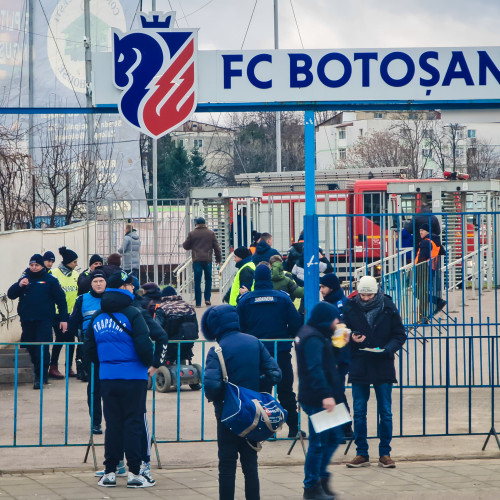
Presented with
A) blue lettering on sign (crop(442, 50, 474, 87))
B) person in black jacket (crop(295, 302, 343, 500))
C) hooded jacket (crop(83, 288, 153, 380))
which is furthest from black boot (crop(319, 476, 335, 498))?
blue lettering on sign (crop(442, 50, 474, 87))

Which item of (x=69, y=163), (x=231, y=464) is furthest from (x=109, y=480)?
(x=69, y=163)

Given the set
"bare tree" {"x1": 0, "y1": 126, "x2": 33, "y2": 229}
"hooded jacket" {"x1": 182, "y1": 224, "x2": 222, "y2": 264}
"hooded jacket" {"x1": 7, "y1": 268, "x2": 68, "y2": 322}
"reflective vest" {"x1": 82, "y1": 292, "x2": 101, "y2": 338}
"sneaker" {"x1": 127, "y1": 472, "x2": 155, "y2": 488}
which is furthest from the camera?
"bare tree" {"x1": 0, "y1": 126, "x2": 33, "y2": 229}

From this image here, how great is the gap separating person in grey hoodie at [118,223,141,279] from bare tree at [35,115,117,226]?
A: 10118mm

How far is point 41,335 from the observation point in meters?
11.7

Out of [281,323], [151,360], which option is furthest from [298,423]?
[151,360]

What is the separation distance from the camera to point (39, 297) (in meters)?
11.6

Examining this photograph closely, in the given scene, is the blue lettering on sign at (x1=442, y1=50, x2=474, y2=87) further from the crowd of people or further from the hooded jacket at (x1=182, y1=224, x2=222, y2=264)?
the hooded jacket at (x1=182, y1=224, x2=222, y2=264)

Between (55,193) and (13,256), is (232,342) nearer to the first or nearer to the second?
(13,256)

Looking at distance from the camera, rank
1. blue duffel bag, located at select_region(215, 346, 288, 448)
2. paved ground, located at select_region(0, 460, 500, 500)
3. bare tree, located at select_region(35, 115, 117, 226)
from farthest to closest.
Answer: bare tree, located at select_region(35, 115, 117, 226), paved ground, located at select_region(0, 460, 500, 500), blue duffel bag, located at select_region(215, 346, 288, 448)

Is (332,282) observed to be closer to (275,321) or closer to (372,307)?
(275,321)

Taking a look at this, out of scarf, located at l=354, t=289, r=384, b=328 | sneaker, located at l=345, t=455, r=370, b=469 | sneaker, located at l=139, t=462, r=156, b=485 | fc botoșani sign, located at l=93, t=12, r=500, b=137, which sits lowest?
sneaker, located at l=345, t=455, r=370, b=469

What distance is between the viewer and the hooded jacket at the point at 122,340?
283 inches

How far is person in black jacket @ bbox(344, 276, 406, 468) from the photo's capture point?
802 cm

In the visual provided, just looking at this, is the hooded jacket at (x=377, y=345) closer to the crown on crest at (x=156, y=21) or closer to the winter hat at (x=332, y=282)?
the winter hat at (x=332, y=282)
